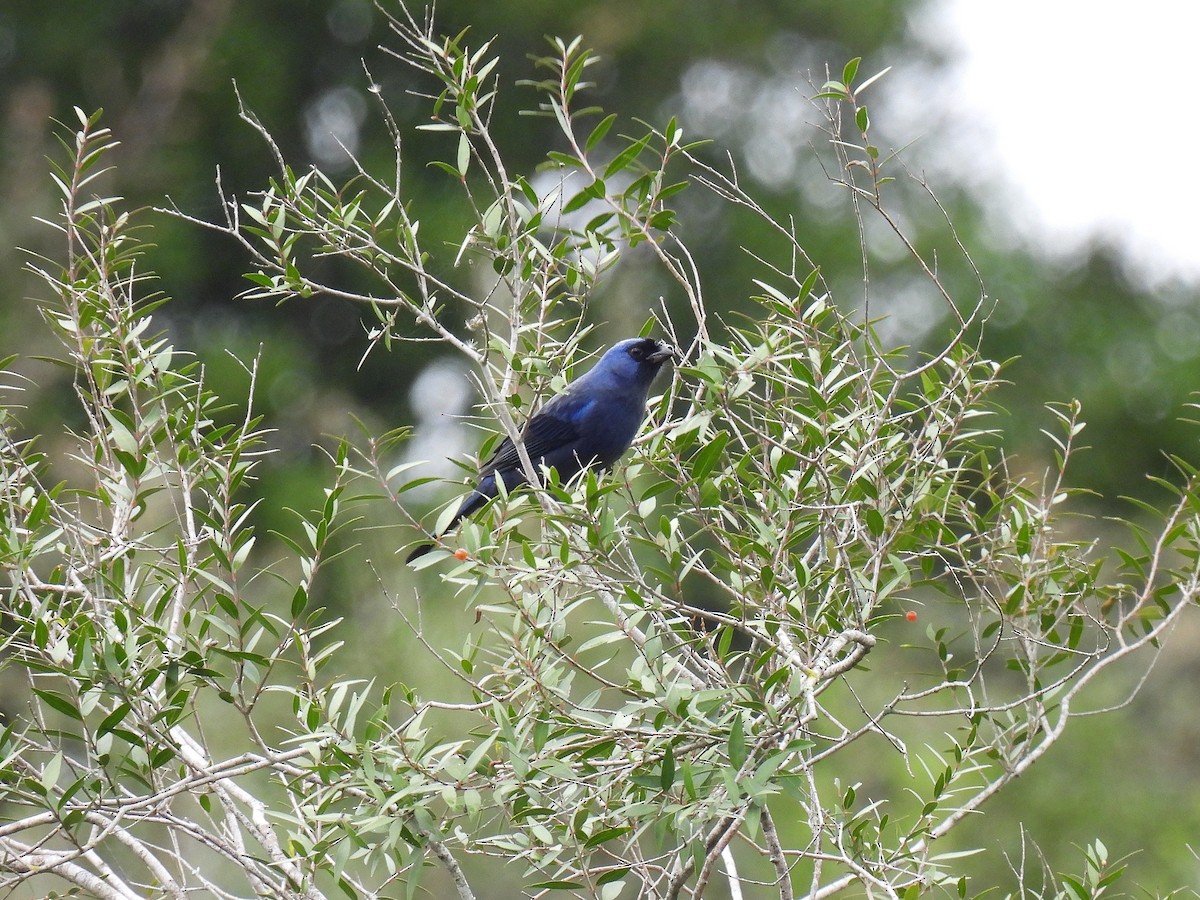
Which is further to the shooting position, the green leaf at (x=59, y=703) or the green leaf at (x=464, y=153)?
the green leaf at (x=464, y=153)

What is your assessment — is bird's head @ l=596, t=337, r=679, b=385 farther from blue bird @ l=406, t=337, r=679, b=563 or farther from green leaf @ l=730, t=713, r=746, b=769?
green leaf @ l=730, t=713, r=746, b=769

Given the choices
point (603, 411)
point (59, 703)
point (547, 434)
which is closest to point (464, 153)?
point (59, 703)

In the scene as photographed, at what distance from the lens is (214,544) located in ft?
7.30

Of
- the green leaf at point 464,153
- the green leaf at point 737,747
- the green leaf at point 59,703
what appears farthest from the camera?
the green leaf at point 464,153

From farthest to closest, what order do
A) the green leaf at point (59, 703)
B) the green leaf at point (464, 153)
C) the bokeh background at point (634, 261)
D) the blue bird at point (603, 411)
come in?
1. the bokeh background at point (634, 261)
2. the blue bird at point (603, 411)
3. the green leaf at point (464, 153)
4. the green leaf at point (59, 703)

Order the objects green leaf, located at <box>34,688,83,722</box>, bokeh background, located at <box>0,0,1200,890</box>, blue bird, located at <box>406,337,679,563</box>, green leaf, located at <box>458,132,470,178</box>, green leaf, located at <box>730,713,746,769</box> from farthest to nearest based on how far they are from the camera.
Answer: bokeh background, located at <box>0,0,1200,890</box> → blue bird, located at <box>406,337,679,563</box> → green leaf, located at <box>458,132,470,178</box> → green leaf, located at <box>34,688,83,722</box> → green leaf, located at <box>730,713,746,769</box>

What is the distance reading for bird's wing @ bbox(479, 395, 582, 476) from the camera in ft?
14.0

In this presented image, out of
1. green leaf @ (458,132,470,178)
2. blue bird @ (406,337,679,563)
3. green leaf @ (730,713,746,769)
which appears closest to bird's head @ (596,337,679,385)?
blue bird @ (406,337,679,563)

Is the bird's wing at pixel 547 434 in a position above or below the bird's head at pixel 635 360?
below

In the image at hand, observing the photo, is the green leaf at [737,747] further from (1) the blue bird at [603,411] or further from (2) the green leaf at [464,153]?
(1) the blue bird at [603,411]

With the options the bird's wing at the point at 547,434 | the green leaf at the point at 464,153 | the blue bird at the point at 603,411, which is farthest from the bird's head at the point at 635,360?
the green leaf at the point at 464,153

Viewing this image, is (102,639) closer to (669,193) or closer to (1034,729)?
(669,193)

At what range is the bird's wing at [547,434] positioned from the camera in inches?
168

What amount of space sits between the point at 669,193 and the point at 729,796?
1208 mm
